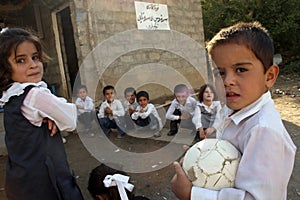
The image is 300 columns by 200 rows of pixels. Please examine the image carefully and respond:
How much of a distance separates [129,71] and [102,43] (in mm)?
847

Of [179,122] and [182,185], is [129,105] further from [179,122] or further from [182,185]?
[182,185]

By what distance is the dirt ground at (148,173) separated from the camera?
7.80 feet

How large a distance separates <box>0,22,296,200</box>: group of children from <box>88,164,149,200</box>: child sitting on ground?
0.01 meters

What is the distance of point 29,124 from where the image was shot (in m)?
1.38

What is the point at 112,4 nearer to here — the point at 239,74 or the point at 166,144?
the point at 166,144

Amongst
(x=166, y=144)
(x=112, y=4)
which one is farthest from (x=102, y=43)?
(x=166, y=144)

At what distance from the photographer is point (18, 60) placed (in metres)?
1.43

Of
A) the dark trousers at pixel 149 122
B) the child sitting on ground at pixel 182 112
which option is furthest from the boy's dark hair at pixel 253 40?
the dark trousers at pixel 149 122

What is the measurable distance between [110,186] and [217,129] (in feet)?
2.43

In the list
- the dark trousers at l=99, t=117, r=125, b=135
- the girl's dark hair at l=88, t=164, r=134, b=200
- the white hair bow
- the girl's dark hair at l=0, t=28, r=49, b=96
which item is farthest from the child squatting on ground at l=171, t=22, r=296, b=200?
the dark trousers at l=99, t=117, r=125, b=135

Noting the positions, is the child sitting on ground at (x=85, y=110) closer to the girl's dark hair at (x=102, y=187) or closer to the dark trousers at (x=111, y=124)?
the dark trousers at (x=111, y=124)

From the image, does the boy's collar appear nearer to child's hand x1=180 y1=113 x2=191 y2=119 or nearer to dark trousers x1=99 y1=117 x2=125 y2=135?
child's hand x1=180 y1=113 x2=191 y2=119

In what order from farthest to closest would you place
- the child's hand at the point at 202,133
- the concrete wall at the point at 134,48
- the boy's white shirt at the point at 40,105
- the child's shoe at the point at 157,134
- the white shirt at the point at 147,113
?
the concrete wall at the point at 134,48 → the white shirt at the point at 147,113 → the child's shoe at the point at 157,134 → the child's hand at the point at 202,133 → the boy's white shirt at the point at 40,105

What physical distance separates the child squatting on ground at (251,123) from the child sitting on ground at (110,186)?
551 mm
